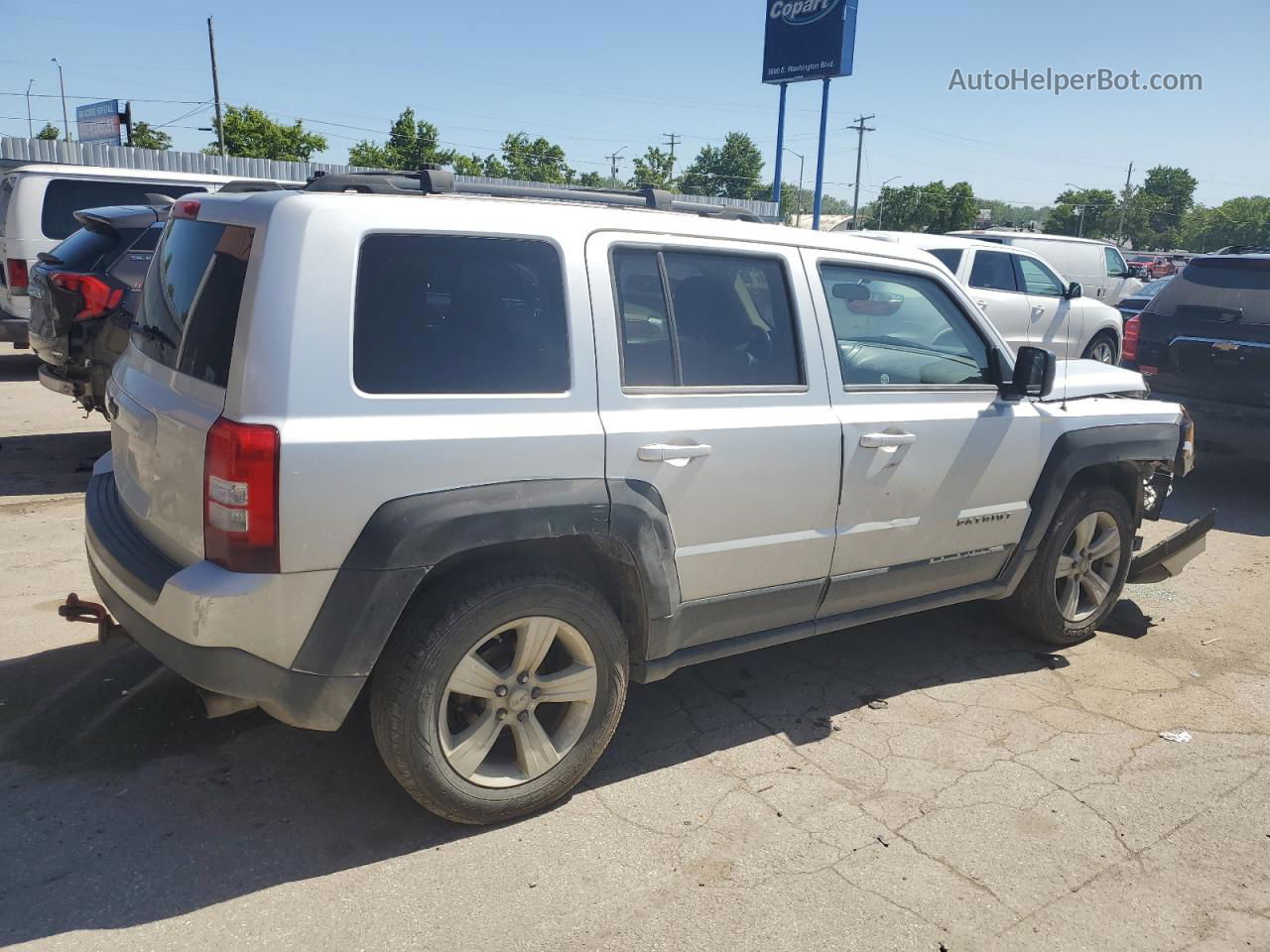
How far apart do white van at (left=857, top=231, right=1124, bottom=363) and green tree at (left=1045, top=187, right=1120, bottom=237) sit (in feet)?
316

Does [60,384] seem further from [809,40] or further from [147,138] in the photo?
[147,138]

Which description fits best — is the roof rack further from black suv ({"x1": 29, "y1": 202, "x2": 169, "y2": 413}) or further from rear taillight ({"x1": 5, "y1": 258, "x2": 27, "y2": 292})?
rear taillight ({"x1": 5, "y1": 258, "x2": 27, "y2": 292})

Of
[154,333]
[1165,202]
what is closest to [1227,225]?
[1165,202]

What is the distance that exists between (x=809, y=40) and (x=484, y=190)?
20.2m

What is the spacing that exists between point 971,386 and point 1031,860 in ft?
6.37

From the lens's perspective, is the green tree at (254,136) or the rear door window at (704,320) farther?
the green tree at (254,136)

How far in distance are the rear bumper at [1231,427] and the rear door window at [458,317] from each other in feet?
22.3

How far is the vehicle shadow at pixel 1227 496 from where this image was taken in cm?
761

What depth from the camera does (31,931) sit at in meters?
2.64

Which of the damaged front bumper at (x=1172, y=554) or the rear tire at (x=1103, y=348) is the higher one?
the rear tire at (x=1103, y=348)

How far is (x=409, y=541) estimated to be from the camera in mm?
2814

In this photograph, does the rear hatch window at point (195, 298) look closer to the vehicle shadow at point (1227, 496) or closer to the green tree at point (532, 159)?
the vehicle shadow at point (1227, 496)

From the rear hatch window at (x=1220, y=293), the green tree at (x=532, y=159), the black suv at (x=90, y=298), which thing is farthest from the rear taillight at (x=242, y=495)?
the green tree at (x=532, y=159)

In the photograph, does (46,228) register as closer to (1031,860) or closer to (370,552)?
(370,552)
